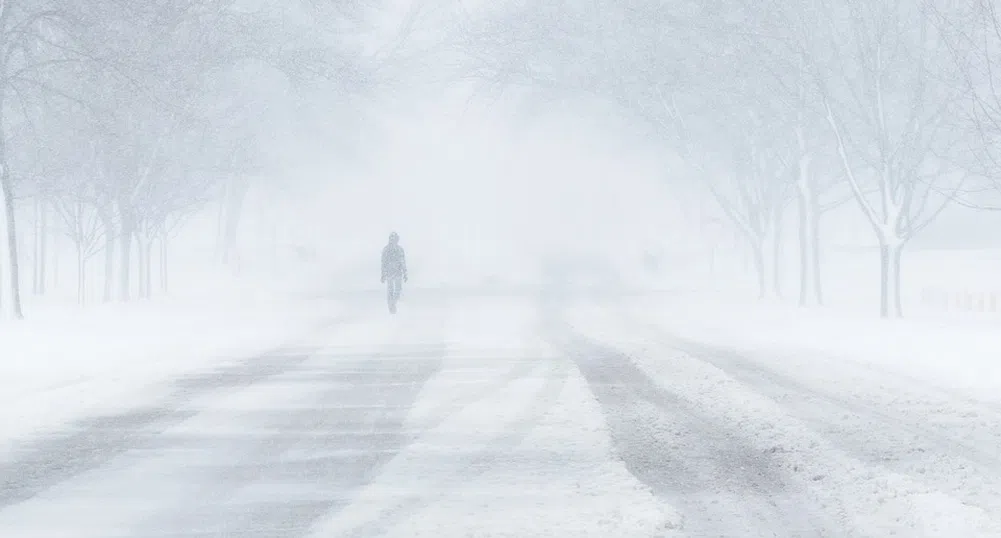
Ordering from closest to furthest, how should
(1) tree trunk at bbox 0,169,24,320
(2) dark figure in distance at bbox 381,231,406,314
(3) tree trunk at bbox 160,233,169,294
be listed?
(1) tree trunk at bbox 0,169,24,320, (2) dark figure in distance at bbox 381,231,406,314, (3) tree trunk at bbox 160,233,169,294

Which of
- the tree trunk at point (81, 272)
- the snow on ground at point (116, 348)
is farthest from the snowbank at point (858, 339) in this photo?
the tree trunk at point (81, 272)

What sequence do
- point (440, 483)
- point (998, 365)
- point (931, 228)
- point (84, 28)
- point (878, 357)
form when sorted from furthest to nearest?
1. point (931, 228)
2. point (84, 28)
3. point (878, 357)
4. point (998, 365)
5. point (440, 483)

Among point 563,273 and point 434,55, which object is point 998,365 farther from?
point 563,273

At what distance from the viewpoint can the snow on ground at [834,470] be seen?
607cm

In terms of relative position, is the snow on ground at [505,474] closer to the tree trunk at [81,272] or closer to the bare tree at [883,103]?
the bare tree at [883,103]

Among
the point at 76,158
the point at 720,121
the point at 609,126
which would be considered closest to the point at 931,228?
the point at 609,126

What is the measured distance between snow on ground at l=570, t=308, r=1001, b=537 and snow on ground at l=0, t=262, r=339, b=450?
5424 millimetres

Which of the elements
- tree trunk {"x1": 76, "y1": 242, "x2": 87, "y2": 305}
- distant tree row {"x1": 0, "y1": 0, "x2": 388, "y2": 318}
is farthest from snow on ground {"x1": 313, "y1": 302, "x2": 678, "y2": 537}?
tree trunk {"x1": 76, "y1": 242, "x2": 87, "y2": 305}

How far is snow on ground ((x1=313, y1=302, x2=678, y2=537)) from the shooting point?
5992 mm

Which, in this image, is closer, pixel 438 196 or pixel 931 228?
pixel 931 228

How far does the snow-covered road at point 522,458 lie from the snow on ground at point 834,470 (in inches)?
0.9

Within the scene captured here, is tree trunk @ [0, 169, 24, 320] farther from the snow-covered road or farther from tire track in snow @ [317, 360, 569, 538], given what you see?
tire track in snow @ [317, 360, 569, 538]

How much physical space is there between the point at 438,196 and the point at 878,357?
340 ft

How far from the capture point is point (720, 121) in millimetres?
31688
